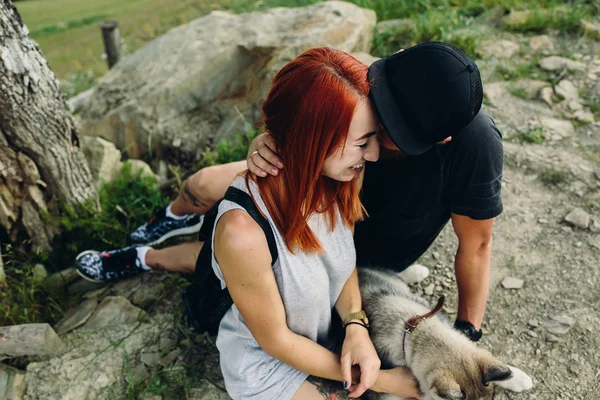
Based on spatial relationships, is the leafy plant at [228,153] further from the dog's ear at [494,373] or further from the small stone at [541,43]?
the small stone at [541,43]

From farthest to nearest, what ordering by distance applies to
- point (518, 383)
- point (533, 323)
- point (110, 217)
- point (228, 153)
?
point (228, 153) < point (110, 217) < point (533, 323) < point (518, 383)

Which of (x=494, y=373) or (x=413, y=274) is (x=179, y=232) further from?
(x=494, y=373)

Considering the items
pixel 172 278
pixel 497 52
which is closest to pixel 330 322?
pixel 172 278

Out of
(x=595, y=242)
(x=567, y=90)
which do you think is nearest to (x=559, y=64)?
(x=567, y=90)

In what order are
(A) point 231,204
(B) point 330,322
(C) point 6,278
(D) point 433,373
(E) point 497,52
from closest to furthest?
(A) point 231,204, (D) point 433,373, (B) point 330,322, (C) point 6,278, (E) point 497,52

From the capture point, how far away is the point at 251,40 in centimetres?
511

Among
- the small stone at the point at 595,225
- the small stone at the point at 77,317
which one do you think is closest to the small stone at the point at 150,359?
the small stone at the point at 77,317

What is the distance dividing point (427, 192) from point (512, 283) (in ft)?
4.28

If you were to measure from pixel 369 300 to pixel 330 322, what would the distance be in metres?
0.28

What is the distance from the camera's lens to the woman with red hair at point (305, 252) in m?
1.91

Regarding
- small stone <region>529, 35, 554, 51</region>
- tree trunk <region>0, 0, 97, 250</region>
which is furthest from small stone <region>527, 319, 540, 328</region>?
small stone <region>529, 35, 554, 51</region>

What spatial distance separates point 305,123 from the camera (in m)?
1.90

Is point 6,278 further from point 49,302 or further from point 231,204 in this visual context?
point 231,204

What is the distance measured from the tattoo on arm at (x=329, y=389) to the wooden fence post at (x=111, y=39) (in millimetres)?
6730
